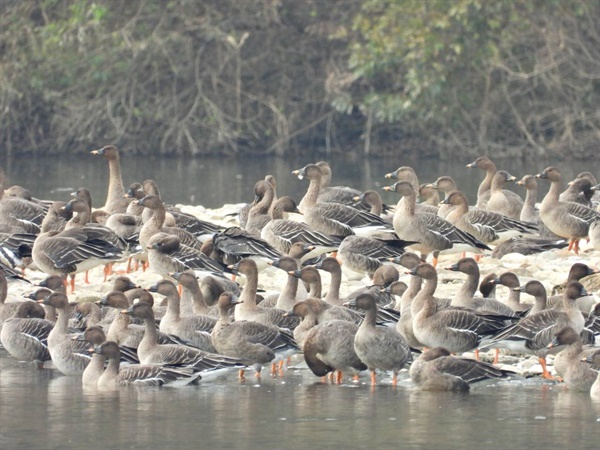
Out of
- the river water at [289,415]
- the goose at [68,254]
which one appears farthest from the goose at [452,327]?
the goose at [68,254]

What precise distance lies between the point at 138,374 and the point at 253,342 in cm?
120

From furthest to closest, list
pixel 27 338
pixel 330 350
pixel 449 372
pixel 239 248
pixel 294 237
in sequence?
pixel 294 237, pixel 239 248, pixel 27 338, pixel 330 350, pixel 449 372

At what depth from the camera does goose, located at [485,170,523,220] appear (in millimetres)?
23328

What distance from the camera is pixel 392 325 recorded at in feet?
51.3

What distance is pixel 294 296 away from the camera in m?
16.5

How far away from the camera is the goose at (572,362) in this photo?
45.4ft

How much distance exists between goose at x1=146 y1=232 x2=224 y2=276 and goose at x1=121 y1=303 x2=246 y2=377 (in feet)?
11.1

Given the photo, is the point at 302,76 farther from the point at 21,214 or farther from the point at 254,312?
the point at 254,312

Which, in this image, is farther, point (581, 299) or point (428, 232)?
point (428, 232)

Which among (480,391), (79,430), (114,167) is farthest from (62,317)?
(114,167)

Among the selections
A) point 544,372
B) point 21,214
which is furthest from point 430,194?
point 544,372

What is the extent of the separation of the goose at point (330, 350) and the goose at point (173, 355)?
0.68 meters

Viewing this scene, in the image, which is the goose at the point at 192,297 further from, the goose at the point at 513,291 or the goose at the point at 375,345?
the goose at the point at 513,291

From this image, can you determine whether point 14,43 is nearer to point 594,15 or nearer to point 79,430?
point 594,15
